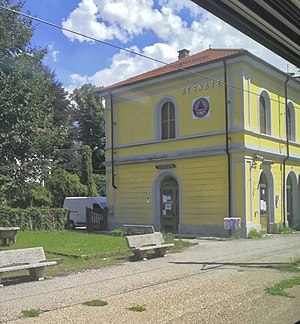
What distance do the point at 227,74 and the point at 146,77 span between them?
5.45 meters

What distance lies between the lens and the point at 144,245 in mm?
13562

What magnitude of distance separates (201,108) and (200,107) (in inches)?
Result: 3.6

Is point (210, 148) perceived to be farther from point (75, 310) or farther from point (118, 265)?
point (75, 310)

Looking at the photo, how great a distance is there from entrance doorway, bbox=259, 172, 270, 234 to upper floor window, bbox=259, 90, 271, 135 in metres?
2.25

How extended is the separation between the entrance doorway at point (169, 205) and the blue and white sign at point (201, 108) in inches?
137

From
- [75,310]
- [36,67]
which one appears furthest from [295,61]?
[36,67]

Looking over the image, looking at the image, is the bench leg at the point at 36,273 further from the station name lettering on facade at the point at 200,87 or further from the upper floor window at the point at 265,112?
the upper floor window at the point at 265,112

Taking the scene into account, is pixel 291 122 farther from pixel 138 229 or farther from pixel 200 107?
pixel 138 229

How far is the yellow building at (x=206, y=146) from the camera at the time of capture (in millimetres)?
21672

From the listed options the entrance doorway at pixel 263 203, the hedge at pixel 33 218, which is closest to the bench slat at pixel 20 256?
the entrance doorway at pixel 263 203

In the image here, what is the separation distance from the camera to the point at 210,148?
2234 cm

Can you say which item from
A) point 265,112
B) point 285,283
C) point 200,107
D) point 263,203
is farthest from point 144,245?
point 265,112

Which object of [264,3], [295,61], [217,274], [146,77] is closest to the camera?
[264,3]

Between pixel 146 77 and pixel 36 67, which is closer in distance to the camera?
pixel 36 67
